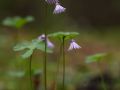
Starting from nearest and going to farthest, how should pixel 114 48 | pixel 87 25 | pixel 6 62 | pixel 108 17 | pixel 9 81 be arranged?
pixel 9 81, pixel 6 62, pixel 114 48, pixel 87 25, pixel 108 17

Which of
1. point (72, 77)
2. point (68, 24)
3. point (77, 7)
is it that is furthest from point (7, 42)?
point (77, 7)

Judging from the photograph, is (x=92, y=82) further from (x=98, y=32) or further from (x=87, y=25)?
(x=87, y=25)

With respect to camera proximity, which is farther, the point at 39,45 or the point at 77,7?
the point at 77,7

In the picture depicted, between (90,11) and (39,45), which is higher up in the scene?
(90,11)

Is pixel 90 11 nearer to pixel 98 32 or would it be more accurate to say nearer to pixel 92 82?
pixel 98 32

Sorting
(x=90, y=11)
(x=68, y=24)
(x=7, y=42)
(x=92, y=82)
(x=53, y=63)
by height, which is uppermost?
(x=90, y=11)

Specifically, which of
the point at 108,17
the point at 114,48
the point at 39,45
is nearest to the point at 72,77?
the point at 39,45

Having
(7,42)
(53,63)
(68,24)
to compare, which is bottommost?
(53,63)

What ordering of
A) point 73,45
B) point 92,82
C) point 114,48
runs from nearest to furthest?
point 73,45, point 92,82, point 114,48

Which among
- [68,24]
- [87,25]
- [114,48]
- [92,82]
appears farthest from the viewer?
[87,25]
